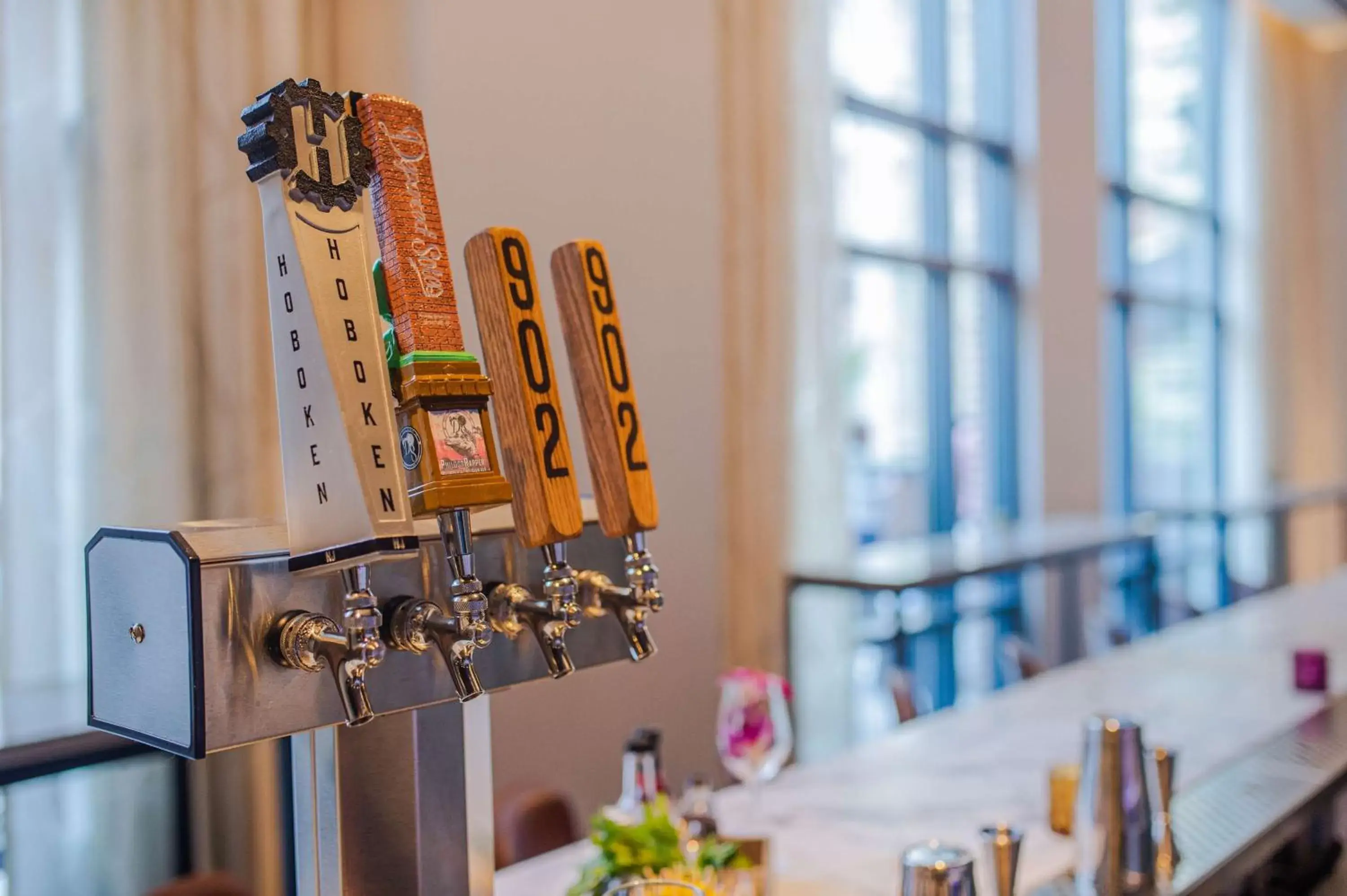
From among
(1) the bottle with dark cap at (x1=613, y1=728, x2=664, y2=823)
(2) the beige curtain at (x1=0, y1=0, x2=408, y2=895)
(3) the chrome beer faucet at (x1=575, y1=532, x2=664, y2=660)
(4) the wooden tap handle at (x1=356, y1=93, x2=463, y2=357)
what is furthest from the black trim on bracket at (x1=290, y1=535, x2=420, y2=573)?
(2) the beige curtain at (x1=0, y1=0, x2=408, y2=895)

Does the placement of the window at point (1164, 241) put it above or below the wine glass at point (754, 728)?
above

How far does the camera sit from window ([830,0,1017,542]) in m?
5.28

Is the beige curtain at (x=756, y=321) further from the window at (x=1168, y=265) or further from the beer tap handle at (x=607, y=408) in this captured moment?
the window at (x=1168, y=265)

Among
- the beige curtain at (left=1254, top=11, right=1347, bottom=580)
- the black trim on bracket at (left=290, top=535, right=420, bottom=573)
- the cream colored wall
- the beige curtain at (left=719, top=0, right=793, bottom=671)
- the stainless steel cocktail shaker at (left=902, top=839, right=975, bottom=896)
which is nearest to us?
the black trim on bracket at (left=290, top=535, right=420, bottom=573)

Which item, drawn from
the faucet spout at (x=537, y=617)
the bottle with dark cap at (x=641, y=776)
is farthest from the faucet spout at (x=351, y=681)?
the bottle with dark cap at (x=641, y=776)

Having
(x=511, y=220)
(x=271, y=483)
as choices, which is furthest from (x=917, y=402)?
(x=271, y=483)

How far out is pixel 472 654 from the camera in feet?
2.70

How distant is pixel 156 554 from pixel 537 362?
259 millimetres

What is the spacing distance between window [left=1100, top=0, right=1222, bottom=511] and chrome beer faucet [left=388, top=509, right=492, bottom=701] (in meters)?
6.54

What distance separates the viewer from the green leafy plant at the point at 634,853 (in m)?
1.00

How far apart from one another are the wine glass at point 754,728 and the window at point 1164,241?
584 centimetres

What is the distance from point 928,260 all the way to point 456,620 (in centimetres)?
504

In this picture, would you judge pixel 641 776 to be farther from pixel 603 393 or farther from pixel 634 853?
pixel 603 393

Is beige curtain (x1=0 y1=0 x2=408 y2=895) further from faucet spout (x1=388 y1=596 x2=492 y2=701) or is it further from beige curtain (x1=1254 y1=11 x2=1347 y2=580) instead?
beige curtain (x1=1254 y1=11 x2=1347 y2=580)
